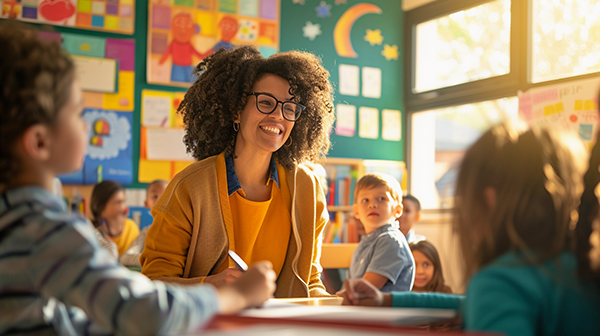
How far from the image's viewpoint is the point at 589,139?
11.2 feet

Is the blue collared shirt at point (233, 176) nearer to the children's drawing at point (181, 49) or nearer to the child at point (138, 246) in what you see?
the child at point (138, 246)

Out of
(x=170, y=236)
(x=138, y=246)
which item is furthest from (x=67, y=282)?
(x=138, y=246)

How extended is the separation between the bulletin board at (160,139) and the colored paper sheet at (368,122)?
1.68 m

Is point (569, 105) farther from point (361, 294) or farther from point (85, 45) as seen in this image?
point (85, 45)

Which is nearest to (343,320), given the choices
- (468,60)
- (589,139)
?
(589,139)

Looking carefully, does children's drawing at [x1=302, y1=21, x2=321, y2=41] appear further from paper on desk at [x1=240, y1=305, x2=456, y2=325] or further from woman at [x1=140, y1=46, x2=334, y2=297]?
paper on desk at [x1=240, y1=305, x2=456, y2=325]

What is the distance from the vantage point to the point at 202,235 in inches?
59.8

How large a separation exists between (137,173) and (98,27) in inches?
45.7

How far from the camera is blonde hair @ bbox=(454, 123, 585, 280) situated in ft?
2.24

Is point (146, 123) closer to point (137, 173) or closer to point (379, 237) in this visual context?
point (137, 173)

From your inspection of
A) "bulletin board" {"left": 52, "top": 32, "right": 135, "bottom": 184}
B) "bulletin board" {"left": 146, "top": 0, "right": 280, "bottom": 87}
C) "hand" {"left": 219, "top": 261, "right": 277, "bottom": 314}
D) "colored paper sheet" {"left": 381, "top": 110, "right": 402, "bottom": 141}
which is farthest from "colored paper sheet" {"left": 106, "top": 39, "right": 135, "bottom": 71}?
"hand" {"left": 219, "top": 261, "right": 277, "bottom": 314}

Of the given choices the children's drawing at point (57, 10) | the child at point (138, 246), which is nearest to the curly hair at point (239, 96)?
the child at point (138, 246)

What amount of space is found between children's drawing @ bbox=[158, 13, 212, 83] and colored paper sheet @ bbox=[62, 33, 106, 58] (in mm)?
468

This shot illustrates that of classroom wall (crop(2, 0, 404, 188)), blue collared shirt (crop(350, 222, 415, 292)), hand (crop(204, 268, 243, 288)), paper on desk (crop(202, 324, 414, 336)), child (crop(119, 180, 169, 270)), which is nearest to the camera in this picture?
paper on desk (crop(202, 324, 414, 336))
